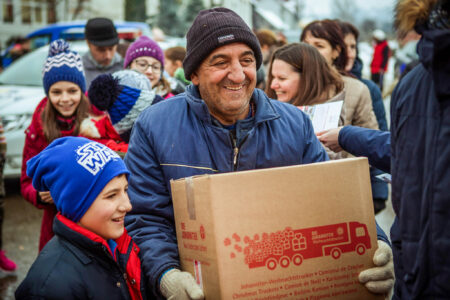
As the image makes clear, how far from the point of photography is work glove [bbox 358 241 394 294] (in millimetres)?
1945

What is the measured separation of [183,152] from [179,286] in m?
0.59

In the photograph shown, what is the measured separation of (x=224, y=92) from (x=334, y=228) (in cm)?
82

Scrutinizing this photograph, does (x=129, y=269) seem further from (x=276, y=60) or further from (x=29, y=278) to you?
(x=276, y=60)

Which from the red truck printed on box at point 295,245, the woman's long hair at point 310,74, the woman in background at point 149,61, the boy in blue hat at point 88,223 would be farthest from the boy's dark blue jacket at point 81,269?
the woman in background at point 149,61

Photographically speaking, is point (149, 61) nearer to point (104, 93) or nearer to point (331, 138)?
point (104, 93)

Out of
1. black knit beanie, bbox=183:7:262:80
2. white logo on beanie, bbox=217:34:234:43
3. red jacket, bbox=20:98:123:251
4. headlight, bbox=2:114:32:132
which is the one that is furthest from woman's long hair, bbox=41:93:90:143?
headlight, bbox=2:114:32:132

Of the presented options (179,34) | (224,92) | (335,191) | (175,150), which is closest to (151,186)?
(175,150)

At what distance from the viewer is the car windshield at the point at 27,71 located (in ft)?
24.8

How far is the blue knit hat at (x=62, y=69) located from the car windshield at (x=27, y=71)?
370 centimetres

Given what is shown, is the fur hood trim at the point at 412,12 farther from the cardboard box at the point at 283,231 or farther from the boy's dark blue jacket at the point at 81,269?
the boy's dark blue jacket at the point at 81,269

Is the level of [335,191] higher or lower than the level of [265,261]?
higher

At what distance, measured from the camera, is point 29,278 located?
2.00 meters

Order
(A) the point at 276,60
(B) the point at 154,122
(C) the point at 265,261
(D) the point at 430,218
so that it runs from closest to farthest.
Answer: (D) the point at 430,218, (C) the point at 265,261, (B) the point at 154,122, (A) the point at 276,60

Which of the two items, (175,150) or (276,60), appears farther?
(276,60)
